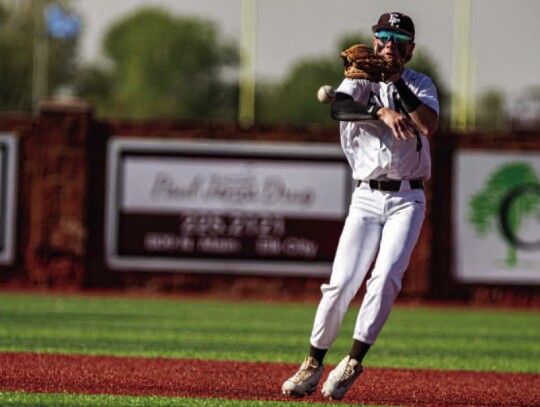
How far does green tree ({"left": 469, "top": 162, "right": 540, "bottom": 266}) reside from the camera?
21234 millimetres

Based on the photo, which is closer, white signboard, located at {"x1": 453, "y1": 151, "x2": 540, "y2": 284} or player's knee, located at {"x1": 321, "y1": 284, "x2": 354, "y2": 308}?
player's knee, located at {"x1": 321, "y1": 284, "x2": 354, "y2": 308}

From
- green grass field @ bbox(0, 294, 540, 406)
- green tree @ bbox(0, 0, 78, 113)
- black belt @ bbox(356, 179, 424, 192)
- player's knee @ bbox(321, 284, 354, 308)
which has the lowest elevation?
green grass field @ bbox(0, 294, 540, 406)

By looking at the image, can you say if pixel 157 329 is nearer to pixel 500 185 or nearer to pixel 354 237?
pixel 354 237

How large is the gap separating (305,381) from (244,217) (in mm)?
13179

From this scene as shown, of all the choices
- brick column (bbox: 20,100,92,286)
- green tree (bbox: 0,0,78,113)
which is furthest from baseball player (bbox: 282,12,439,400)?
green tree (bbox: 0,0,78,113)

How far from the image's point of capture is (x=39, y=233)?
21484 mm

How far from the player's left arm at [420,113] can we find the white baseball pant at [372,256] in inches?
16.8

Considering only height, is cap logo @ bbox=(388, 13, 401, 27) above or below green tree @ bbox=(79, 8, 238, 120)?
below

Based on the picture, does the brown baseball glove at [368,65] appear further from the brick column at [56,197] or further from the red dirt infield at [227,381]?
the brick column at [56,197]

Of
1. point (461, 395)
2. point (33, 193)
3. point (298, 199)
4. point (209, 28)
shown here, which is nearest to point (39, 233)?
point (33, 193)

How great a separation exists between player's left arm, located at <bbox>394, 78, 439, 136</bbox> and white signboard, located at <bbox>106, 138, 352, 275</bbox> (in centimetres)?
1332

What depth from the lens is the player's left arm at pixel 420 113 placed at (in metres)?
7.78

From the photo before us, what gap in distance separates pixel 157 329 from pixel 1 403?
720cm

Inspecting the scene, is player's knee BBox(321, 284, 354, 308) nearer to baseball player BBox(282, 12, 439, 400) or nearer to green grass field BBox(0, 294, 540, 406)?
baseball player BBox(282, 12, 439, 400)
